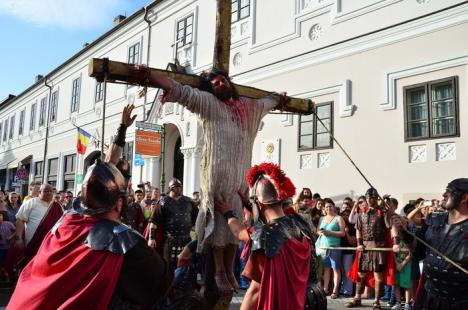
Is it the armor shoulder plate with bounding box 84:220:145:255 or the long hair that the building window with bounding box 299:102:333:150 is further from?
the armor shoulder plate with bounding box 84:220:145:255

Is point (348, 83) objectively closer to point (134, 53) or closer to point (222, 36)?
point (222, 36)

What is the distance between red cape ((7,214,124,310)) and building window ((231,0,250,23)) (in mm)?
13835

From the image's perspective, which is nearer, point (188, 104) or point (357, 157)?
point (188, 104)

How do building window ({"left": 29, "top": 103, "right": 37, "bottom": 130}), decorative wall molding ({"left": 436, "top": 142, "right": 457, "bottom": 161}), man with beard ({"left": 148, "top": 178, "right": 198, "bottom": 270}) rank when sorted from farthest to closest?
building window ({"left": 29, "top": 103, "right": 37, "bottom": 130}) → decorative wall molding ({"left": 436, "top": 142, "right": 457, "bottom": 161}) → man with beard ({"left": 148, "top": 178, "right": 198, "bottom": 270})

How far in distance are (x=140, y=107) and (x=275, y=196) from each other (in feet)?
56.8

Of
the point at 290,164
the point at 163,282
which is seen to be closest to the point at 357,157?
the point at 290,164

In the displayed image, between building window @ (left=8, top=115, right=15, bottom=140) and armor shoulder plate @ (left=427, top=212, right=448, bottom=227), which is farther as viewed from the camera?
building window @ (left=8, top=115, right=15, bottom=140)

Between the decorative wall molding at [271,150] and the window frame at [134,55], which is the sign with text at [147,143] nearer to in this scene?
the decorative wall molding at [271,150]

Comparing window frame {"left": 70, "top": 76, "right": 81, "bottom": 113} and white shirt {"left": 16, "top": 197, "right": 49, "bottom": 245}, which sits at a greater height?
A: window frame {"left": 70, "top": 76, "right": 81, "bottom": 113}

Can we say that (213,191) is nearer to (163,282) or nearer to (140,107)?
(163,282)

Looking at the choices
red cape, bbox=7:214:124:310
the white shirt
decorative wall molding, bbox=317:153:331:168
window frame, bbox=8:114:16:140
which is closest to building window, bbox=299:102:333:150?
decorative wall molding, bbox=317:153:331:168

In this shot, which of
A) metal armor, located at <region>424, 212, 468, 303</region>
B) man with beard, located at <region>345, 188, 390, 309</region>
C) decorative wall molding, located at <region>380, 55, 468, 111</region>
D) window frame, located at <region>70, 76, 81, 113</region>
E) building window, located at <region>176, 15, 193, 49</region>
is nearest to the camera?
metal armor, located at <region>424, 212, 468, 303</region>

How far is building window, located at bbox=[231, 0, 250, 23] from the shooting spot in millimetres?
15219

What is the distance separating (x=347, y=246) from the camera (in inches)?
347
